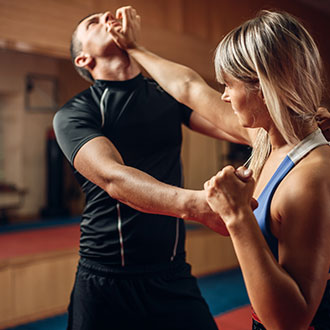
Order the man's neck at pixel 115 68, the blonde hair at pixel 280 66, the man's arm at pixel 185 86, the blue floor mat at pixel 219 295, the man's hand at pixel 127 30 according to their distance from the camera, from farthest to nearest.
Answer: the blue floor mat at pixel 219 295 < the man's neck at pixel 115 68 < the man's hand at pixel 127 30 < the man's arm at pixel 185 86 < the blonde hair at pixel 280 66

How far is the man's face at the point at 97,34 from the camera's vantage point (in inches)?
74.6

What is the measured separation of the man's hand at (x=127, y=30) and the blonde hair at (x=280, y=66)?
0.70m

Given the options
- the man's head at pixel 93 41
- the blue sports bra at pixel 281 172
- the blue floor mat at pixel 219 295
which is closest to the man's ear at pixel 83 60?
the man's head at pixel 93 41

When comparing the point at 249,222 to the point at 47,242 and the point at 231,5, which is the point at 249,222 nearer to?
the point at 47,242

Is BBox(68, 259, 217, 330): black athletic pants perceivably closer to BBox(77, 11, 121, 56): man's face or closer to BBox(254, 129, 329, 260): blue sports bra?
BBox(254, 129, 329, 260): blue sports bra

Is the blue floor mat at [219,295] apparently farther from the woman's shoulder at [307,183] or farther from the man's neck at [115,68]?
the woman's shoulder at [307,183]

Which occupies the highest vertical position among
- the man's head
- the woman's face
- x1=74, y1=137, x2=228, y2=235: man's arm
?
the man's head

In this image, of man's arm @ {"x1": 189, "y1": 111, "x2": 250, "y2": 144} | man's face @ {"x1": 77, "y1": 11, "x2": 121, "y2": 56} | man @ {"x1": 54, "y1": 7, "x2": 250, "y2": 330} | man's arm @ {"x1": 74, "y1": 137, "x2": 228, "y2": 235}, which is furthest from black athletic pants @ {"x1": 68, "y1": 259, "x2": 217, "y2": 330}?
man's face @ {"x1": 77, "y1": 11, "x2": 121, "y2": 56}

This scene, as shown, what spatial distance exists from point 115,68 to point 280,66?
0.95m

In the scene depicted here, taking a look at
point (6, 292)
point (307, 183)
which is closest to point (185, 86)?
point (307, 183)

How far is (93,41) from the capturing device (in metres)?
1.93

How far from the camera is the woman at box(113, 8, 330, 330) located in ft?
3.30

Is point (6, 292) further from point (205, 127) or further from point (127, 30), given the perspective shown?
point (127, 30)

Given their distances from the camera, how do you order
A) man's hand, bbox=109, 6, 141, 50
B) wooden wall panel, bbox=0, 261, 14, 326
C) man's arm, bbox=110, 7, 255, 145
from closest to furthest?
man's arm, bbox=110, 7, 255, 145 < man's hand, bbox=109, 6, 141, 50 < wooden wall panel, bbox=0, 261, 14, 326
